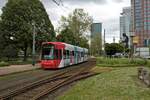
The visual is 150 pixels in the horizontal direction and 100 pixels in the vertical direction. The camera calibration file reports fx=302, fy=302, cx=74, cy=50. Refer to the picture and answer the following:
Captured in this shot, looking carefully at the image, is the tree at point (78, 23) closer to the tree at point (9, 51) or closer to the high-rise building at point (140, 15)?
the high-rise building at point (140, 15)

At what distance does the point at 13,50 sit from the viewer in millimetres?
56219

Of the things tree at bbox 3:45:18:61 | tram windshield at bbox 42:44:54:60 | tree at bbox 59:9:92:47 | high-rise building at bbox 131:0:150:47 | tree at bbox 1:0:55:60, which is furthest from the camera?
high-rise building at bbox 131:0:150:47

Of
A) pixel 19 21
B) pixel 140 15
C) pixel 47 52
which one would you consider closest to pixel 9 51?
pixel 19 21

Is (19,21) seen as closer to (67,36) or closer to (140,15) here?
(67,36)

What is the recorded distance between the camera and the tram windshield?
1394 inches

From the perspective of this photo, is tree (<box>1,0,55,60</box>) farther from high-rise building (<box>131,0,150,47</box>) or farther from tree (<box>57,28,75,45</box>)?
high-rise building (<box>131,0,150,47</box>)

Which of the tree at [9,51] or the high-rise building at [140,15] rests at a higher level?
the high-rise building at [140,15]

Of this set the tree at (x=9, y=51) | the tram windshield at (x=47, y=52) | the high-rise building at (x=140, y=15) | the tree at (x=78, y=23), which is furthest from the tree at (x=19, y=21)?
the high-rise building at (x=140, y=15)

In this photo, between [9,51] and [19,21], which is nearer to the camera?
[9,51]

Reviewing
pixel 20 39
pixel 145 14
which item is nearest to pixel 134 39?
pixel 20 39

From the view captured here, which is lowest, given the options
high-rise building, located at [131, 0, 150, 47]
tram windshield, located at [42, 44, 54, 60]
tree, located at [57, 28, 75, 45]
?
tram windshield, located at [42, 44, 54, 60]

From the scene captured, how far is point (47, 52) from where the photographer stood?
3566 centimetres

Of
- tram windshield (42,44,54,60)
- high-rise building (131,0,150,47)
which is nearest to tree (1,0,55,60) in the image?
tram windshield (42,44,54,60)

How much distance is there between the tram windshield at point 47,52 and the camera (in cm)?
3540
